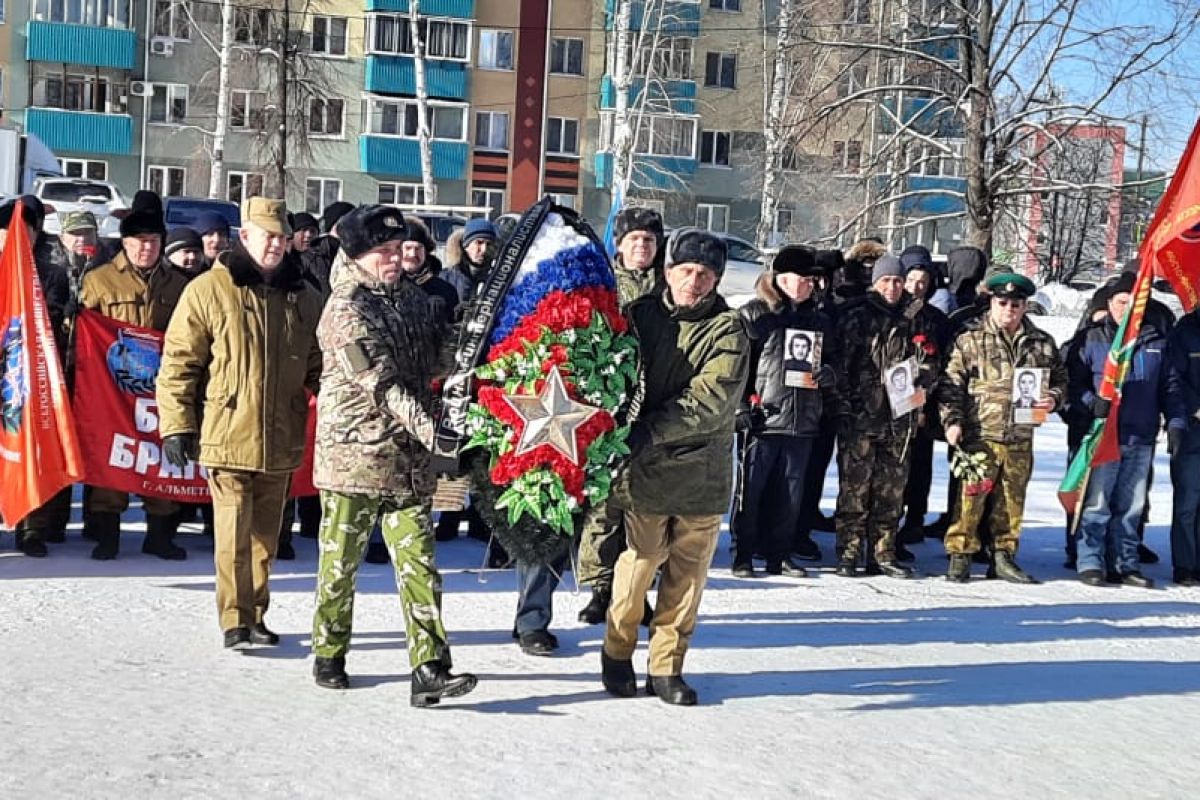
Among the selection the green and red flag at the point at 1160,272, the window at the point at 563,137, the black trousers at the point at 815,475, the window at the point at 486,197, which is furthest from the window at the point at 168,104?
the green and red flag at the point at 1160,272

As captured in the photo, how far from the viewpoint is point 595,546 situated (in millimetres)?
8023

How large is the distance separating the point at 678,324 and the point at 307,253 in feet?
15.7

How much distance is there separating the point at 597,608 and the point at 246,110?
1616 inches

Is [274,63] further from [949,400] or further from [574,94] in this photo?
[949,400]

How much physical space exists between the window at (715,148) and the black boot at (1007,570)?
137 feet

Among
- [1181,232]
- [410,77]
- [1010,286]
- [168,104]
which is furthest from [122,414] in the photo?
[168,104]

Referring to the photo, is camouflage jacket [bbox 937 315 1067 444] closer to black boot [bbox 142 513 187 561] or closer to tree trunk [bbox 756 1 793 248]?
black boot [bbox 142 513 187 561]

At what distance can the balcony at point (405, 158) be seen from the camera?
48.1 m

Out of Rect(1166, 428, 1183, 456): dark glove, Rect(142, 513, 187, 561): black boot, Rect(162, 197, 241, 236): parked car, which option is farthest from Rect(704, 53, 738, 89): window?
Rect(142, 513, 187, 561): black boot

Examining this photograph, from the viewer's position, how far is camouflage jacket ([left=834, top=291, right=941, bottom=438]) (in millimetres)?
9766

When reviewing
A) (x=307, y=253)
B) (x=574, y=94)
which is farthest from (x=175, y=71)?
(x=307, y=253)

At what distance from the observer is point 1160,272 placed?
8.97 meters

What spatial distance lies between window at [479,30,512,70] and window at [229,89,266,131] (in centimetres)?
784

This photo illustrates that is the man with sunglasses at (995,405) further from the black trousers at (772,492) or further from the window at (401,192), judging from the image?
the window at (401,192)
